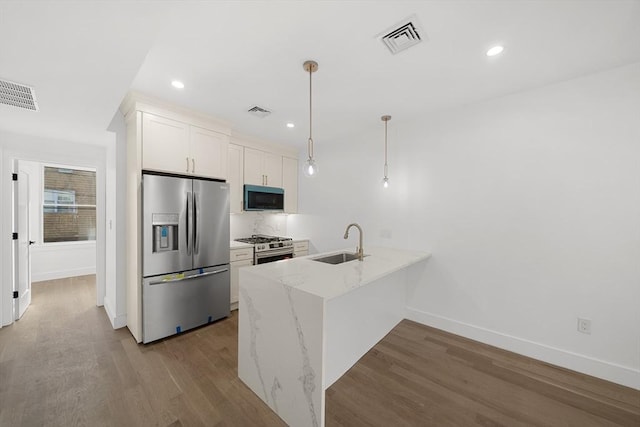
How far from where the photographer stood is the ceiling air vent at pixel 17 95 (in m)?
1.82

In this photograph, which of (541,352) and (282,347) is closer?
(282,347)

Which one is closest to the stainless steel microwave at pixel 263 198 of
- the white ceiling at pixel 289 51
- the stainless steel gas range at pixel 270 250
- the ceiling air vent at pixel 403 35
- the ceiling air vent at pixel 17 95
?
the stainless steel gas range at pixel 270 250

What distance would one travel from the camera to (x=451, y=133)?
2816 mm

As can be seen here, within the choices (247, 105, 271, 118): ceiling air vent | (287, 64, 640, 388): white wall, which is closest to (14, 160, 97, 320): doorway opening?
(247, 105, 271, 118): ceiling air vent

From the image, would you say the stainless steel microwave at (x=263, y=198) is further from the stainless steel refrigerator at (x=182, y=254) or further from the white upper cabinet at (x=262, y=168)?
the stainless steel refrigerator at (x=182, y=254)

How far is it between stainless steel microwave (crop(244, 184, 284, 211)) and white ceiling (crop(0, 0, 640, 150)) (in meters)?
1.41

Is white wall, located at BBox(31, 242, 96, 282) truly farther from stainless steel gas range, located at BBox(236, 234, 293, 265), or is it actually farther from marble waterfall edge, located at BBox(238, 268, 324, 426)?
marble waterfall edge, located at BBox(238, 268, 324, 426)

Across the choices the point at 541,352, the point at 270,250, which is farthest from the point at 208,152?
the point at 541,352

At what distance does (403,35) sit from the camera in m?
1.63

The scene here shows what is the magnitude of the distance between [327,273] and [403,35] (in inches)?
70.2

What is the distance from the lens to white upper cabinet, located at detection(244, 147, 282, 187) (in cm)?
382

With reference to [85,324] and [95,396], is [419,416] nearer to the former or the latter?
[95,396]

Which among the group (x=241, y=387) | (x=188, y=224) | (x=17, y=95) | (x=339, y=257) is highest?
(x=17, y=95)

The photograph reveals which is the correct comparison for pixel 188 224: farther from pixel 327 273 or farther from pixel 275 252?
pixel 327 273
